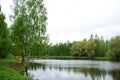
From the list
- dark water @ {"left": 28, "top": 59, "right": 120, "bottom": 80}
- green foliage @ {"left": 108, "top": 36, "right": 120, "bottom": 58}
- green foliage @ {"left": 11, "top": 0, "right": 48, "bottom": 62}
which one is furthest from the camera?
green foliage @ {"left": 108, "top": 36, "right": 120, "bottom": 58}

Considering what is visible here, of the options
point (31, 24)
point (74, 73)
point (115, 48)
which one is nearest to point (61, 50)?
point (115, 48)

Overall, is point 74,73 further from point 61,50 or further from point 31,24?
point 61,50

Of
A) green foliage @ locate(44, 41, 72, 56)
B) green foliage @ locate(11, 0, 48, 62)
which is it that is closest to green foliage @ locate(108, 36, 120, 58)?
green foliage @ locate(44, 41, 72, 56)

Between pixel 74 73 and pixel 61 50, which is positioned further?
pixel 61 50

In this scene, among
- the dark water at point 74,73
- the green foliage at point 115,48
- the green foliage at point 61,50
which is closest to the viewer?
the dark water at point 74,73

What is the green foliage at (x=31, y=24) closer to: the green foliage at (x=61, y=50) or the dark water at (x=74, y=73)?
the dark water at (x=74, y=73)

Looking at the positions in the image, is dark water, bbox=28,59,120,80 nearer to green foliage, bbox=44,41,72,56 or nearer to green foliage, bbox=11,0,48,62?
green foliage, bbox=11,0,48,62

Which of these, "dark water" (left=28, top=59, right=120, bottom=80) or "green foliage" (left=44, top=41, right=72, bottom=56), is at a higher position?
"green foliage" (left=44, top=41, right=72, bottom=56)

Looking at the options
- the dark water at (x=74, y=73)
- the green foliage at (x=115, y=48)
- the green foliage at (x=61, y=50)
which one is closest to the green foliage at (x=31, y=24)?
the dark water at (x=74, y=73)

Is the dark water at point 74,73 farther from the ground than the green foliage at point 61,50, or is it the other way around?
the green foliage at point 61,50

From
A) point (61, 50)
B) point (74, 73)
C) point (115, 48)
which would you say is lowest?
point (74, 73)

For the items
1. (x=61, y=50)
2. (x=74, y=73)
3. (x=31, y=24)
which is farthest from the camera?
(x=61, y=50)

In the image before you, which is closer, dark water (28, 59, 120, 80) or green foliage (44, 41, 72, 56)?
dark water (28, 59, 120, 80)

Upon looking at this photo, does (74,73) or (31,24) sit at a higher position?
(31,24)
